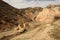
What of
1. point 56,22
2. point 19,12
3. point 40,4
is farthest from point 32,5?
point 56,22

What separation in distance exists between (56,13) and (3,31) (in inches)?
22.3

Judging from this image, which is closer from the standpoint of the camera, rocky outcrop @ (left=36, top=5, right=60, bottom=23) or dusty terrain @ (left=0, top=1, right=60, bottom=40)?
dusty terrain @ (left=0, top=1, right=60, bottom=40)

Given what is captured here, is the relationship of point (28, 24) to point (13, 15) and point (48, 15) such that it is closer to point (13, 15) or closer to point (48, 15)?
point (48, 15)

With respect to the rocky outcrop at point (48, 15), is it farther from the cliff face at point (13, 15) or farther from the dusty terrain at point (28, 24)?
the cliff face at point (13, 15)

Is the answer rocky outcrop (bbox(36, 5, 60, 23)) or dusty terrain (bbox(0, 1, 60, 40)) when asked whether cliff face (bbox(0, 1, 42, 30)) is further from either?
rocky outcrop (bbox(36, 5, 60, 23))

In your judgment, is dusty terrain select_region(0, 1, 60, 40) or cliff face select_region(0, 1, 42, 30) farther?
cliff face select_region(0, 1, 42, 30)

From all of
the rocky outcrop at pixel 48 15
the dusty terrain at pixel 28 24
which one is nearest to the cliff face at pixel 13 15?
the dusty terrain at pixel 28 24

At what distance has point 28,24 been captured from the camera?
154 cm

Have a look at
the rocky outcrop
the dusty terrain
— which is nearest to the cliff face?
the dusty terrain

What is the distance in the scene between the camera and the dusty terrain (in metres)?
1.33

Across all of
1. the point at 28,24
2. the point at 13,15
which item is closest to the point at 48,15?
the point at 28,24

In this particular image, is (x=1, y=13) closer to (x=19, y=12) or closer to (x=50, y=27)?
(x=19, y=12)

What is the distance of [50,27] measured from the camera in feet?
4.63

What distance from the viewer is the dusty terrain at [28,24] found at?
1.33 metres
